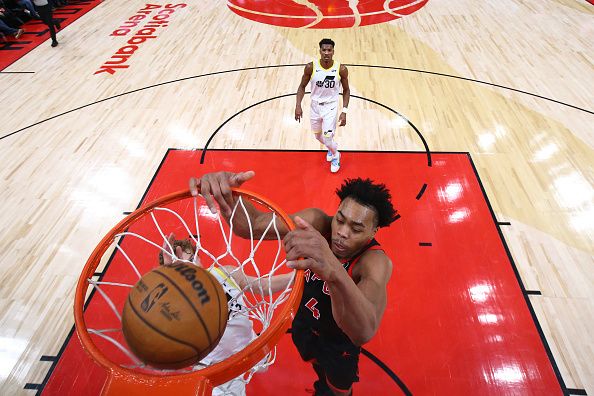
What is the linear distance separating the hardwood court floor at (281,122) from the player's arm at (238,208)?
211 cm

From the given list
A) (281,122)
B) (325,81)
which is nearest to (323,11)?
(281,122)

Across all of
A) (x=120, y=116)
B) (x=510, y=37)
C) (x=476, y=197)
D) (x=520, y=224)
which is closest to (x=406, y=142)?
(x=476, y=197)

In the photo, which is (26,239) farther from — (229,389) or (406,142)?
(406,142)

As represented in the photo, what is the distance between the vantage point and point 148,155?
4855 millimetres

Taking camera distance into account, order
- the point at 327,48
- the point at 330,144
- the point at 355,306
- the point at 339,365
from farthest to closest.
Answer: the point at 330,144
the point at 327,48
the point at 339,365
the point at 355,306

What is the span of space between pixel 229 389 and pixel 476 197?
318 centimetres

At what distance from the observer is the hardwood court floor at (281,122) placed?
3.35m

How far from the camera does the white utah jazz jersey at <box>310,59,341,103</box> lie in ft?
13.6

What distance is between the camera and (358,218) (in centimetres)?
193

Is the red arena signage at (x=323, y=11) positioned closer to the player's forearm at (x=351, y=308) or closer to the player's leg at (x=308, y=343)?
the player's leg at (x=308, y=343)

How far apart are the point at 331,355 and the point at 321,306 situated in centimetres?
36

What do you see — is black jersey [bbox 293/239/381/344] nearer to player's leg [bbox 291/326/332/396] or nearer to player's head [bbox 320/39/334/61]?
player's leg [bbox 291/326/332/396]

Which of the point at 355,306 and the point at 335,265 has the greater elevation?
the point at 335,265

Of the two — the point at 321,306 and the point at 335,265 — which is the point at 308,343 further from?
the point at 335,265
